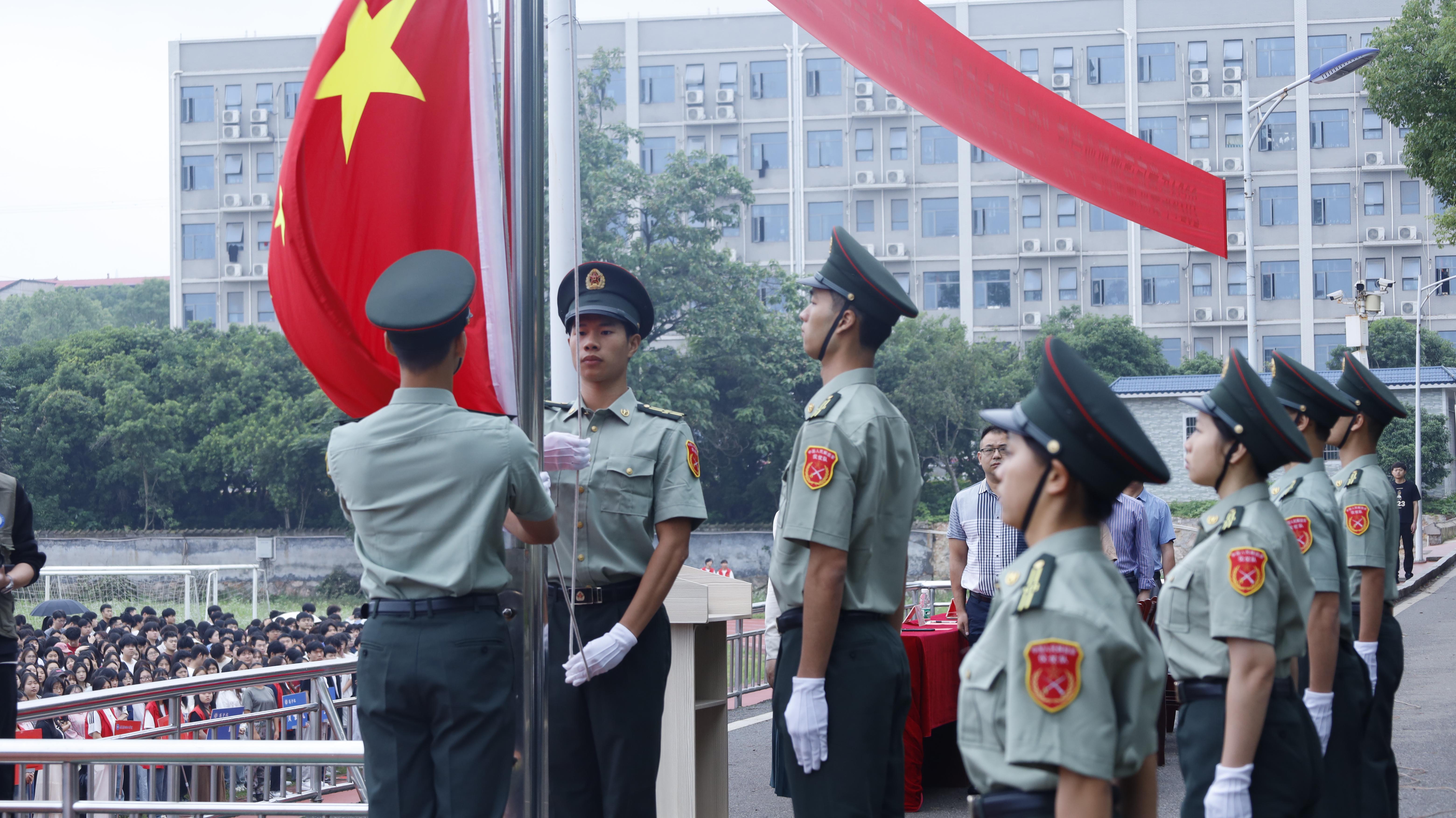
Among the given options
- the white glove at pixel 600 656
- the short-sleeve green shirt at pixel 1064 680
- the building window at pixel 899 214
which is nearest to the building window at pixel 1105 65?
the building window at pixel 899 214

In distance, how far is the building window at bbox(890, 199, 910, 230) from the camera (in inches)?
2142

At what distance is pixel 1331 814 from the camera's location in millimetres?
4277

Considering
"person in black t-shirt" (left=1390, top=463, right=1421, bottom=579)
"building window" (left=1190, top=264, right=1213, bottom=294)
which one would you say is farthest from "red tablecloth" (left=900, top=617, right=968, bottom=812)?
"building window" (left=1190, top=264, right=1213, bottom=294)

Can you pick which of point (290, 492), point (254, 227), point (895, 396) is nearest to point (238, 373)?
point (290, 492)

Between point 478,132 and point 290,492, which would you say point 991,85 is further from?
point 290,492

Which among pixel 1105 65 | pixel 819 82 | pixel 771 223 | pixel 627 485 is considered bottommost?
pixel 627 485

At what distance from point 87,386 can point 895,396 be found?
89.3 feet

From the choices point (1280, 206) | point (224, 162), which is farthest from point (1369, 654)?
point (224, 162)

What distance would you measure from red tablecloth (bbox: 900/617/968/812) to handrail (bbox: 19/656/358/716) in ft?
9.14

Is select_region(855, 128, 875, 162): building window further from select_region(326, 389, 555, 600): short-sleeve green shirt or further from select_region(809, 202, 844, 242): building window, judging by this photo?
select_region(326, 389, 555, 600): short-sleeve green shirt

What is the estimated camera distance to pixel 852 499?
11.0 ft

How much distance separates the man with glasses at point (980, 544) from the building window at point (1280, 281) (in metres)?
50.1

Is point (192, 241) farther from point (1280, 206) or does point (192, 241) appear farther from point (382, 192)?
→ point (382, 192)

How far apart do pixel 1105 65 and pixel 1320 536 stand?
54321 mm
